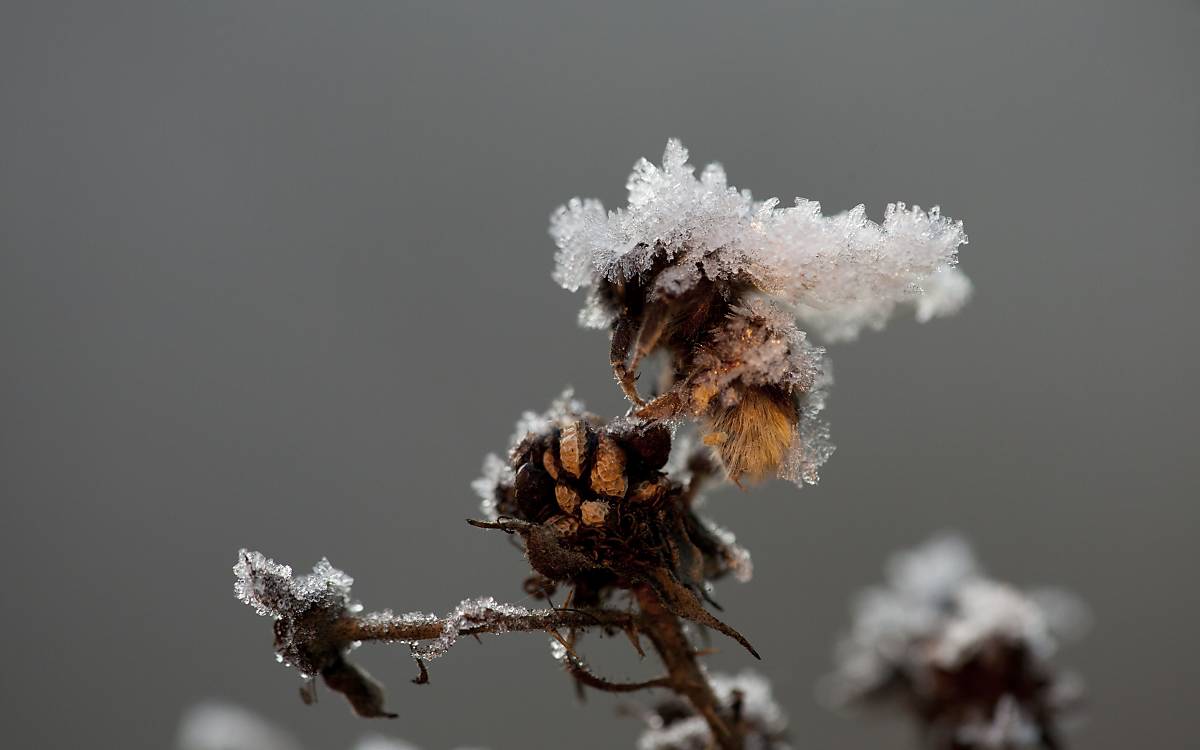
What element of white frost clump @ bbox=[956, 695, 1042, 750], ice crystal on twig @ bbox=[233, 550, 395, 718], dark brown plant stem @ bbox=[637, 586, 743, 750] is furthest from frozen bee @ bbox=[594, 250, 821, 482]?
white frost clump @ bbox=[956, 695, 1042, 750]

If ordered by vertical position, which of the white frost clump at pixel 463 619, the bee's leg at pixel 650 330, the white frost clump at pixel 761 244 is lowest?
the white frost clump at pixel 463 619

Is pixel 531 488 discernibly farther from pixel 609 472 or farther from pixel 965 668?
pixel 965 668

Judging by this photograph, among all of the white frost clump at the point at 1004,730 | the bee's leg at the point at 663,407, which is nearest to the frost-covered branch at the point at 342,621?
the bee's leg at the point at 663,407

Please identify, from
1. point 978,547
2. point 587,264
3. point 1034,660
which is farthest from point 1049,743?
point 978,547

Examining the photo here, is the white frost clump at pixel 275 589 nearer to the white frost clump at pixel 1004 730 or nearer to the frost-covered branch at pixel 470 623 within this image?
the frost-covered branch at pixel 470 623

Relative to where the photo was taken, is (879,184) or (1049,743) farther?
(879,184)

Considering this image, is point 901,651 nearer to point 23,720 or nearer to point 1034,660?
point 1034,660

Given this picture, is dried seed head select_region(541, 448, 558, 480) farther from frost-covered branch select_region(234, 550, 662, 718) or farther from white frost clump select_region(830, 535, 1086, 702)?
white frost clump select_region(830, 535, 1086, 702)
